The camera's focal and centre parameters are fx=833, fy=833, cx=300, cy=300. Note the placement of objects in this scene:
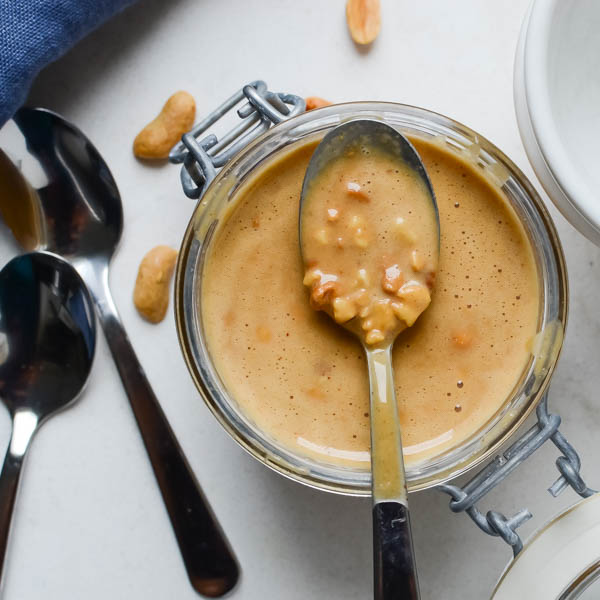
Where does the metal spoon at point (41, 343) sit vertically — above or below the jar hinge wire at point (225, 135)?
below

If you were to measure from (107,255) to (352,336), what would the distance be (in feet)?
1.18

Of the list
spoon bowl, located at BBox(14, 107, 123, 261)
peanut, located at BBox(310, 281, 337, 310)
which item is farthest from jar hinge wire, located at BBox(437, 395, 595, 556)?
spoon bowl, located at BBox(14, 107, 123, 261)

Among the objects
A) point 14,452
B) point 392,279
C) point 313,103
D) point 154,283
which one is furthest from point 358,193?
point 14,452

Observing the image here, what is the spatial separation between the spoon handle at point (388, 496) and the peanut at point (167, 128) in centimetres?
39

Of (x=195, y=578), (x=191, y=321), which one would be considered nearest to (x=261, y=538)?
(x=195, y=578)

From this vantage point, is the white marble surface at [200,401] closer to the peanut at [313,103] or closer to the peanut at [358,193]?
the peanut at [313,103]

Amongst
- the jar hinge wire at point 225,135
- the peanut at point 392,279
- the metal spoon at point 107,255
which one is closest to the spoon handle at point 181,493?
the metal spoon at point 107,255

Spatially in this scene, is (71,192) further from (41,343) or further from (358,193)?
(358,193)

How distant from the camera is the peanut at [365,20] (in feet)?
3.45

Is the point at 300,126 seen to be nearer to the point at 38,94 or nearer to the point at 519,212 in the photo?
the point at 519,212

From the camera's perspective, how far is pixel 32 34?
3.26 ft

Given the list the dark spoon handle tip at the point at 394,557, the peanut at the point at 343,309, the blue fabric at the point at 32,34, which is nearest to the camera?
the dark spoon handle tip at the point at 394,557

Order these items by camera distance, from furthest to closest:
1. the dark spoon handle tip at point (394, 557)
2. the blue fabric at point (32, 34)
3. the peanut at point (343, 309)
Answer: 1. the blue fabric at point (32, 34)
2. the peanut at point (343, 309)
3. the dark spoon handle tip at point (394, 557)

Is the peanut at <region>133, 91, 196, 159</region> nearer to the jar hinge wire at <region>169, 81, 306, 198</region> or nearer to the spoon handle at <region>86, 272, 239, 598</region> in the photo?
the jar hinge wire at <region>169, 81, 306, 198</region>
